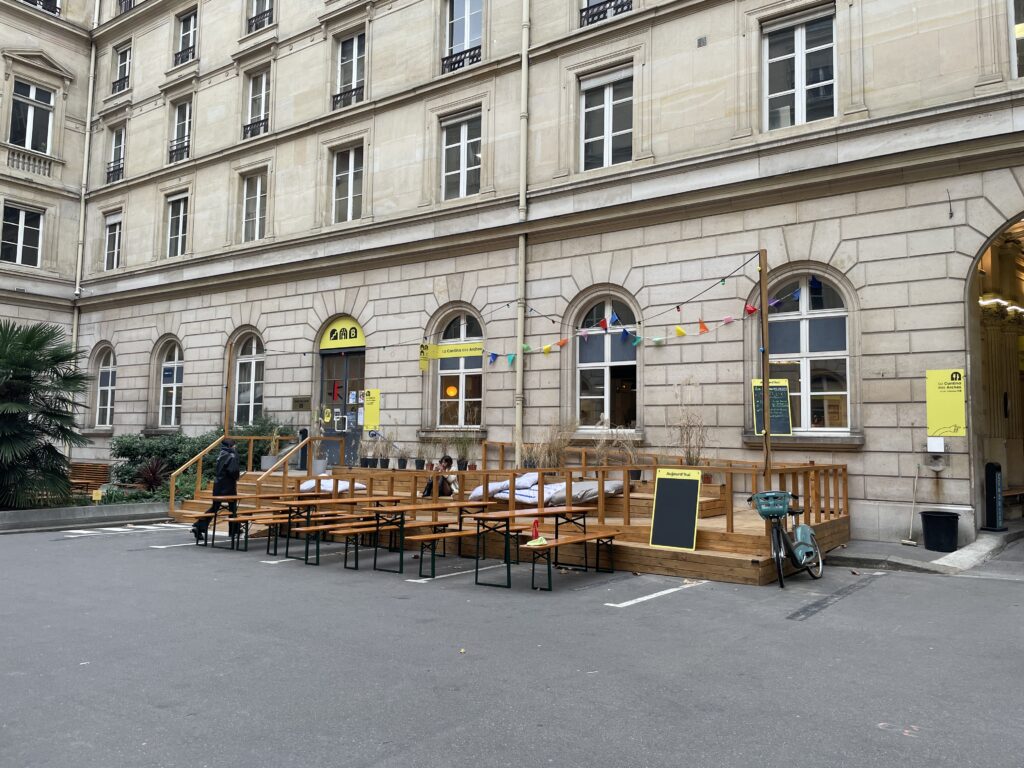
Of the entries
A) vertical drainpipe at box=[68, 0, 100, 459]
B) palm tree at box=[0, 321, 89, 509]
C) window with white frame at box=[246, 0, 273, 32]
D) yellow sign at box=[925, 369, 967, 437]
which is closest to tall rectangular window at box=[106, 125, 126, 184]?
vertical drainpipe at box=[68, 0, 100, 459]

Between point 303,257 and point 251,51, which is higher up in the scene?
point 251,51

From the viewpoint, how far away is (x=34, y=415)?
1630 centimetres

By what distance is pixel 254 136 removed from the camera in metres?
24.2

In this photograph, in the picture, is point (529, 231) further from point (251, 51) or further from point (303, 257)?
point (251, 51)

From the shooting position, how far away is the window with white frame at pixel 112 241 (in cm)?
2886

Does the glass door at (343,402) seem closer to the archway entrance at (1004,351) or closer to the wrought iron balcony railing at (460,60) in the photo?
the wrought iron balcony railing at (460,60)

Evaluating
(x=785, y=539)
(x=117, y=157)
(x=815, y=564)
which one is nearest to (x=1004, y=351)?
(x=815, y=564)

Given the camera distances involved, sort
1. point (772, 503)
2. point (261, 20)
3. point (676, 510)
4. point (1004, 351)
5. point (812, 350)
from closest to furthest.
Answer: point (772, 503)
point (676, 510)
point (812, 350)
point (1004, 351)
point (261, 20)

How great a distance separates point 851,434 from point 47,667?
39.2ft

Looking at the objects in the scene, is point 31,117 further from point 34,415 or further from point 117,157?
point 34,415

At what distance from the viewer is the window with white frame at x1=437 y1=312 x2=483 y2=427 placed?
19141 mm

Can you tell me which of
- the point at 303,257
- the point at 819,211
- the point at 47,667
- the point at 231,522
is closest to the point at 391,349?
the point at 303,257

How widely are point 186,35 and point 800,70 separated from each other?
69.5 ft

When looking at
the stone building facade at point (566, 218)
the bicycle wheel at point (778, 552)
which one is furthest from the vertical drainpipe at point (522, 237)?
the bicycle wheel at point (778, 552)
